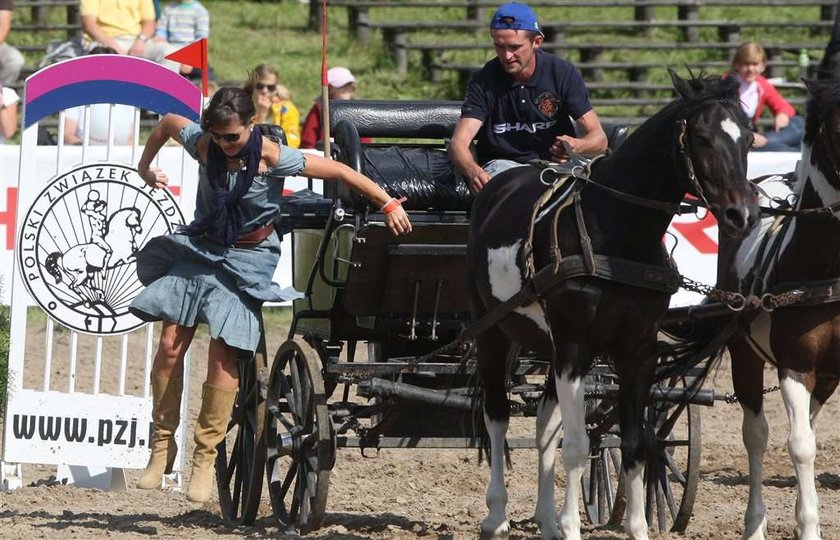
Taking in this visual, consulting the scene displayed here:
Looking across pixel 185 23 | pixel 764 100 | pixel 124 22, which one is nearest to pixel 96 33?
pixel 124 22

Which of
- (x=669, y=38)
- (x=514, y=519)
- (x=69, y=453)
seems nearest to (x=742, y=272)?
(x=514, y=519)

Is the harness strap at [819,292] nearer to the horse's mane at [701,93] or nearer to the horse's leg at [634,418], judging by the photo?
the horse's leg at [634,418]

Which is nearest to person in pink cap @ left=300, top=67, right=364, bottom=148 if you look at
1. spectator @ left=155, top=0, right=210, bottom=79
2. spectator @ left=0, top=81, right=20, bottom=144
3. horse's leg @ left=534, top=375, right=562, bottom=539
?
spectator @ left=0, top=81, right=20, bottom=144

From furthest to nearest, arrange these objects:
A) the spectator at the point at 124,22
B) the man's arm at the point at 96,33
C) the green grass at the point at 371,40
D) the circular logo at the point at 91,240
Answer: the green grass at the point at 371,40, the spectator at the point at 124,22, the man's arm at the point at 96,33, the circular logo at the point at 91,240

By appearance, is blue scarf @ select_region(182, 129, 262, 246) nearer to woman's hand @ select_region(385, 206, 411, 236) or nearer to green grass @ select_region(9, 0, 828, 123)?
woman's hand @ select_region(385, 206, 411, 236)

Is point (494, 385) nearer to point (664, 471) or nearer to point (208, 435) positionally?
point (664, 471)

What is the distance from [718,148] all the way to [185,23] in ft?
32.4

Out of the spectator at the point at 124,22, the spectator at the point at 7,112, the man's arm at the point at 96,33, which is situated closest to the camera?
the spectator at the point at 7,112

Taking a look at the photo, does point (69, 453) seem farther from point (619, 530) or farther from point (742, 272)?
point (742, 272)

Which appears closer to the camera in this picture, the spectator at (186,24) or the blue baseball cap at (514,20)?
the blue baseball cap at (514,20)

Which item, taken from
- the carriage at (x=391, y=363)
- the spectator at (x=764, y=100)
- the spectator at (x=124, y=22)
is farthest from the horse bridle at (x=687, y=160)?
the spectator at (x=124, y=22)

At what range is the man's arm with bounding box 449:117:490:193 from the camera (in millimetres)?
6086

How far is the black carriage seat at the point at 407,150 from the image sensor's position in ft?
20.7

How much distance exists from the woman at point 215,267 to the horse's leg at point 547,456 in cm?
94
